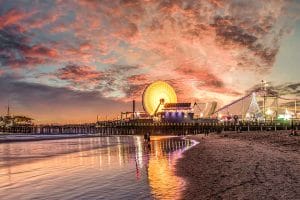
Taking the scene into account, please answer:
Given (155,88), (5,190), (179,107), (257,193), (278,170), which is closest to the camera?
(257,193)

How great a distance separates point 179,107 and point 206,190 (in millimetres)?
138892

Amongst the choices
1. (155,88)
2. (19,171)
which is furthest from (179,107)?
(19,171)

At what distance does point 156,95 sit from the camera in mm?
162500

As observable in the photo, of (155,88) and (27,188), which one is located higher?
(155,88)

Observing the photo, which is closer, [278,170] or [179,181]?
[179,181]

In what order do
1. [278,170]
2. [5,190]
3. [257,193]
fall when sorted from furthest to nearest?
[278,170]
[5,190]
[257,193]

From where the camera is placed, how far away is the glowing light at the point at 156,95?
531 feet

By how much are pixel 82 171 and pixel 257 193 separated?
1132 cm

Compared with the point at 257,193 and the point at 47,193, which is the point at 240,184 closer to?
the point at 257,193

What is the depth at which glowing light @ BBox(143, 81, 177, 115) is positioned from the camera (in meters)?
162

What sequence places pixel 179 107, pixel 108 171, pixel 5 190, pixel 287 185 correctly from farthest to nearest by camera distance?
pixel 179 107
pixel 108 171
pixel 5 190
pixel 287 185

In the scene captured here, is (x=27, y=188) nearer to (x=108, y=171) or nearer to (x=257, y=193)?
(x=108, y=171)

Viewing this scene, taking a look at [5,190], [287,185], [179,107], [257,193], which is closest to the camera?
[257,193]

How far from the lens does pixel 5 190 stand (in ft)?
47.7
